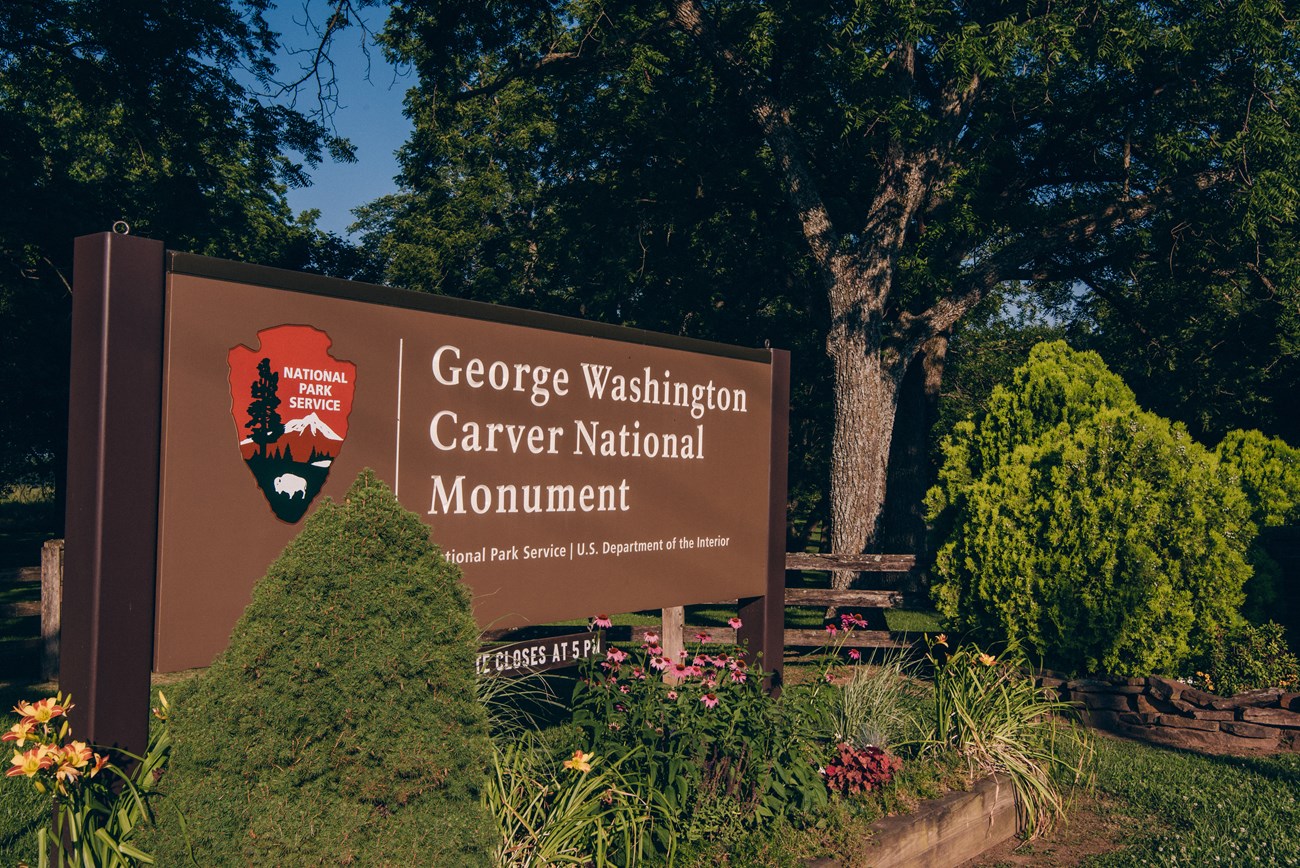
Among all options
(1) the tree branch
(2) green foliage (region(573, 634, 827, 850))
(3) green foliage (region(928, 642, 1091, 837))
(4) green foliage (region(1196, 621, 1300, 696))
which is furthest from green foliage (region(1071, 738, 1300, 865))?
(1) the tree branch

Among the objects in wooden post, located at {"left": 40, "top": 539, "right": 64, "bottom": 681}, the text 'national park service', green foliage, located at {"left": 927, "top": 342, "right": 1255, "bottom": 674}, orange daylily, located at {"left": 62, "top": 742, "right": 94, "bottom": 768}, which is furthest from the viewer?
wooden post, located at {"left": 40, "top": 539, "right": 64, "bottom": 681}

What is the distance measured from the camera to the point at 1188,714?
8695mm

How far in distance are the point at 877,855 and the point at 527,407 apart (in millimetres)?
2854

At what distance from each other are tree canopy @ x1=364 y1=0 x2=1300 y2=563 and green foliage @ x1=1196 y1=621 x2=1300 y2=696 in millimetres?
6293

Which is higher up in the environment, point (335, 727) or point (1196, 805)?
point (335, 727)

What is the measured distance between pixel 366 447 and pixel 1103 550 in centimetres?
701

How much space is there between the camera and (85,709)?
3658 millimetres

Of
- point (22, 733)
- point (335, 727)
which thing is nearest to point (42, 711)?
point (22, 733)

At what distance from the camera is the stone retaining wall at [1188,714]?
8438mm

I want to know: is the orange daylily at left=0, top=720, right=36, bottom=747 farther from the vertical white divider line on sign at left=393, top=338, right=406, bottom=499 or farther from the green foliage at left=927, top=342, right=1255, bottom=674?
the green foliage at left=927, top=342, right=1255, bottom=674

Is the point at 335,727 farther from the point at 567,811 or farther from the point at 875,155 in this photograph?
the point at 875,155

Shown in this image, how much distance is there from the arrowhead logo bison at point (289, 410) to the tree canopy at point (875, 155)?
10.1 meters

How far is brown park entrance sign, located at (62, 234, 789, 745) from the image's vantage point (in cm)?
373

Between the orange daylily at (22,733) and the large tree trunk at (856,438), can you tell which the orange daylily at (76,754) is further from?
the large tree trunk at (856,438)
